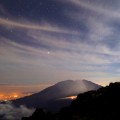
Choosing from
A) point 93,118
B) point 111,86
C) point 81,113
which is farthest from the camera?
point 111,86

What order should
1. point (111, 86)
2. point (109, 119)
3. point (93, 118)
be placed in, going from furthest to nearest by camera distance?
point (111, 86)
point (93, 118)
point (109, 119)

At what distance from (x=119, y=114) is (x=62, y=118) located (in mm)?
28159

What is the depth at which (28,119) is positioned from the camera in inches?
5433

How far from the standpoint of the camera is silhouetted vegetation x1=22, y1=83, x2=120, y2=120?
11926 centimetres

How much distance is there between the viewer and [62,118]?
124 metres

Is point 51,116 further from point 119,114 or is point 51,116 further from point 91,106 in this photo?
point 119,114

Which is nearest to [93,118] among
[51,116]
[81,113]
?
[81,113]

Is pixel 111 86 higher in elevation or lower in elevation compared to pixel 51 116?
higher

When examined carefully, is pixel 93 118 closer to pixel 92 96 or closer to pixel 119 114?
pixel 119 114

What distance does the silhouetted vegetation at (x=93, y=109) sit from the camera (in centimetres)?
11926

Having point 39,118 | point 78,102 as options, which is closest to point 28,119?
point 39,118

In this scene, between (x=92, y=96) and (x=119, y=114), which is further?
(x=92, y=96)

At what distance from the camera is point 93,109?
133m

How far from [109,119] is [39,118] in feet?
142
